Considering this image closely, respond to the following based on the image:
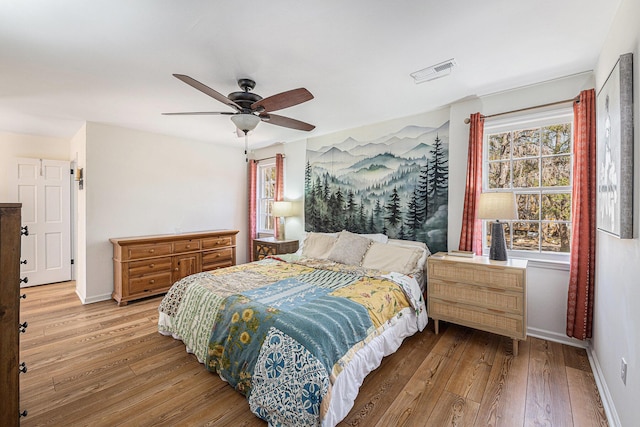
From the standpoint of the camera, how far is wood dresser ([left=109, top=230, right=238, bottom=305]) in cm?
369

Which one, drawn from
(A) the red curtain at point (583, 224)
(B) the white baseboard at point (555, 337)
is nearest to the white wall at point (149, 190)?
(B) the white baseboard at point (555, 337)

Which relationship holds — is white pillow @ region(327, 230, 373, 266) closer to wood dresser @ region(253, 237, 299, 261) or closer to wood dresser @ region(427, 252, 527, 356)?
wood dresser @ region(427, 252, 527, 356)

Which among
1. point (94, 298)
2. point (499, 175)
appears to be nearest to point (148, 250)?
point (94, 298)

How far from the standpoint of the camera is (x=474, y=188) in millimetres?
2932

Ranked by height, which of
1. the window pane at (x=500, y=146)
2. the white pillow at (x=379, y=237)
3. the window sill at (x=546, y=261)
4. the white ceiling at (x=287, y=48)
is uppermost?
the white ceiling at (x=287, y=48)

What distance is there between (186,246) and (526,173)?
446 centimetres

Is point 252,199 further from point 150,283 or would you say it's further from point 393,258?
point 393,258

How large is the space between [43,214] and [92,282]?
Result: 71.5 inches

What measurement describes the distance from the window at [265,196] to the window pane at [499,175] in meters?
3.60

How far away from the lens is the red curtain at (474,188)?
2912mm

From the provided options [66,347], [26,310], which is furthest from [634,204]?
[26,310]

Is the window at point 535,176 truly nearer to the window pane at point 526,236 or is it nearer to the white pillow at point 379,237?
the window pane at point 526,236

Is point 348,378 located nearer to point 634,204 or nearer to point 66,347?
point 634,204

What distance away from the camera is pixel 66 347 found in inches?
102
